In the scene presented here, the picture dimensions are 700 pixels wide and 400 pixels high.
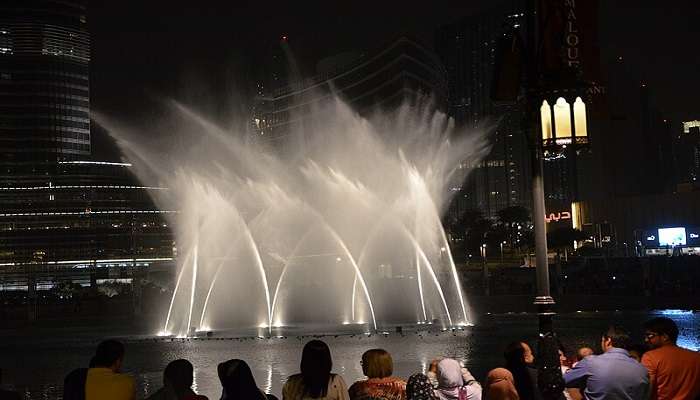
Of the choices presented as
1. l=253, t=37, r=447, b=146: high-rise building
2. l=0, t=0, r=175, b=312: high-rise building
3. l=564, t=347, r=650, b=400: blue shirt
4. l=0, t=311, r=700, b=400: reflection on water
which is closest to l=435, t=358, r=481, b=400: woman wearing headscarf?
l=564, t=347, r=650, b=400: blue shirt

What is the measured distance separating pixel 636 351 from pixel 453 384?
2072mm

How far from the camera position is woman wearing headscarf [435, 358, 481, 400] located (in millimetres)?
8695

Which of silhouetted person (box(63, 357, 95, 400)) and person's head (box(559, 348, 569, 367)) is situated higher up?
silhouetted person (box(63, 357, 95, 400))

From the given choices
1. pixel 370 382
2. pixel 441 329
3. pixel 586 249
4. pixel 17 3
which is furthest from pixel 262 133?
pixel 370 382

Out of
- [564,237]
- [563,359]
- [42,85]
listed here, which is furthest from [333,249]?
[42,85]

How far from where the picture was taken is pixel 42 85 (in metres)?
170

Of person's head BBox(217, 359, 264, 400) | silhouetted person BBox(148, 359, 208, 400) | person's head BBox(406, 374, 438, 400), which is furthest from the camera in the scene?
person's head BBox(406, 374, 438, 400)

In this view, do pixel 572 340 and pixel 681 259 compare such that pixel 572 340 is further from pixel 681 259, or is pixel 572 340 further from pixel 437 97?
pixel 437 97

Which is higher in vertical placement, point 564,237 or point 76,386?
point 564,237

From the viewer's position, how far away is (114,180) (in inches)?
5906

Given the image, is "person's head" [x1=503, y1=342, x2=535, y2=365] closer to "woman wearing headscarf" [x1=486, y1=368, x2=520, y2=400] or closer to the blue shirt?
"woman wearing headscarf" [x1=486, y1=368, x2=520, y2=400]

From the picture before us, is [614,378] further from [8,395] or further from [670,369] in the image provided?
[8,395]

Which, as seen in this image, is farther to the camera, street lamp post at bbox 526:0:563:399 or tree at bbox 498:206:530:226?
tree at bbox 498:206:530:226

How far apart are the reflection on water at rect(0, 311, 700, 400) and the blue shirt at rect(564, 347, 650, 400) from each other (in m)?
14.5
